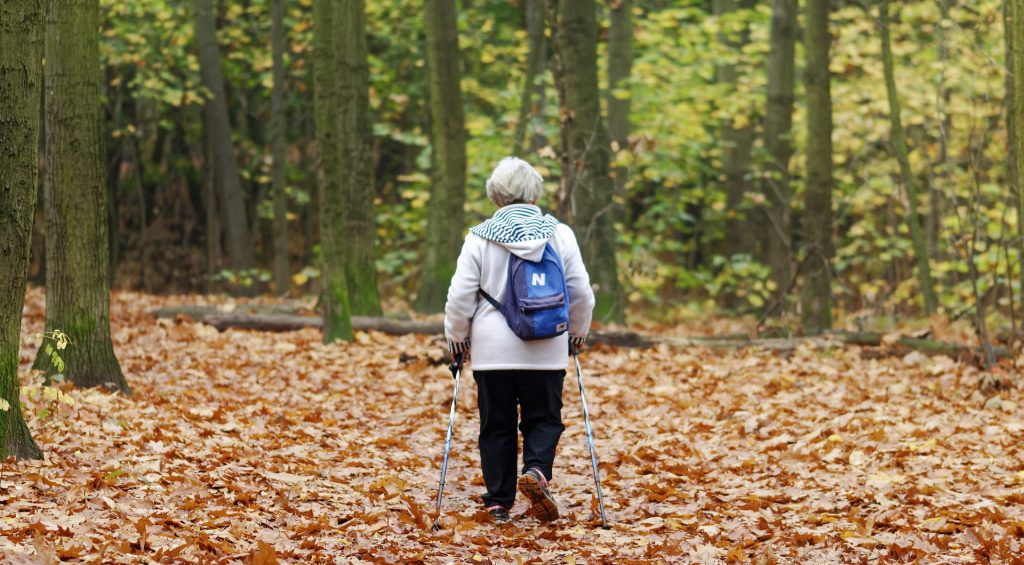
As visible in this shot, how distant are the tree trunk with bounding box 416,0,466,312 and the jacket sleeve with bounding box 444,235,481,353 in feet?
33.8

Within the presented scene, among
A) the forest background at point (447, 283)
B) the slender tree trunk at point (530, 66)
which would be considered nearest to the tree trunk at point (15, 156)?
the forest background at point (447, 283)

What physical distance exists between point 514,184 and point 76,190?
391 cm

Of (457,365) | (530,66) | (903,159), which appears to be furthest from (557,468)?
(530,66)

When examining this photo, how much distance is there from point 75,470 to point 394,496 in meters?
1.83

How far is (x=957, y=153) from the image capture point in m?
19.9

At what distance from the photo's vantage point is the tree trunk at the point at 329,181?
42.7 feet

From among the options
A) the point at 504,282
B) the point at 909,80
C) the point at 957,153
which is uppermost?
the point at 909,80

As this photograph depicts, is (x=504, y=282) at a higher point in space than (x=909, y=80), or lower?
lower

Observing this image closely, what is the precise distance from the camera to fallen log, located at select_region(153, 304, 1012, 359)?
497 inches

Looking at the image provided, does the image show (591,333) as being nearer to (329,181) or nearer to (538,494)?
(329,181)

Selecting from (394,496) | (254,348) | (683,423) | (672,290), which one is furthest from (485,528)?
(672,290)

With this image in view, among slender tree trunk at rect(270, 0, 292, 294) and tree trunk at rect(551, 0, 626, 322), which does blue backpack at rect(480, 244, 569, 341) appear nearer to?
tree trunk at rect(551, 0, 626, 322)

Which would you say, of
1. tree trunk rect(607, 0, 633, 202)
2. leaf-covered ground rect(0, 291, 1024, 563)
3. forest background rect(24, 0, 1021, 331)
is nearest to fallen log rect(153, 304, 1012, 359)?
leaf-covered ground rect(0, 291, 1024, 563)

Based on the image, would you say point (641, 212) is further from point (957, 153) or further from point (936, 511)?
point (936, 511)
